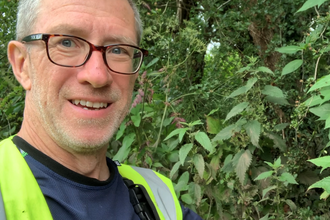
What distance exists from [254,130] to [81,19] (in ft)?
3.84

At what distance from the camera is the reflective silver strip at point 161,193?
165cm

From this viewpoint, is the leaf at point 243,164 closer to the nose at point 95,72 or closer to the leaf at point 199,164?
the leaf at point 199,164

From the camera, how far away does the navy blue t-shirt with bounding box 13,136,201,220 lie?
124 centimetres

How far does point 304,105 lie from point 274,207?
85 centimetres

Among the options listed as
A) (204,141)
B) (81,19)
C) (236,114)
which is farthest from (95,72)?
(236,114)

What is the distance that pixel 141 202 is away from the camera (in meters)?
1.58

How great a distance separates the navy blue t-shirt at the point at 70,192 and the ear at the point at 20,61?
25 centimetres

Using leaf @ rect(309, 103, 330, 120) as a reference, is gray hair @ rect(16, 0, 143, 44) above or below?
above

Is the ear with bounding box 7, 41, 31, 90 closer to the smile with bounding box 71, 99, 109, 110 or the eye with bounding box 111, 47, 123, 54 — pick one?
the smile with bounding box 71, 99, 109, 110

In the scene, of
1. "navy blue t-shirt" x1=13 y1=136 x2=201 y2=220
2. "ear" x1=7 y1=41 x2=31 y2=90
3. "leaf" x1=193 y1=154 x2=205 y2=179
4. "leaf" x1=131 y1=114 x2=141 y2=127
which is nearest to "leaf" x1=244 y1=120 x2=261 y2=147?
"leaf" x1=193 y1=154 x2=205 y2=179

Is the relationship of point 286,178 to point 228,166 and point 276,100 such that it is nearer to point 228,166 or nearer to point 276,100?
point 228,166

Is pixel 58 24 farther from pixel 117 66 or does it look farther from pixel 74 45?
pixel 117 66

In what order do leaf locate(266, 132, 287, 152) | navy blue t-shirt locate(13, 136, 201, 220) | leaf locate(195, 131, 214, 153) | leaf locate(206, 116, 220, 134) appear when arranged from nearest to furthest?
navy blue t-shirt locate(13, 136, 201, 220)
leaf locate(195, 131, 214, 153)
leaf locate(266, 132, 287, 152)
leaf locate(206, 116, 220, 134)

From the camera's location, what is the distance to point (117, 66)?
4.95ft
